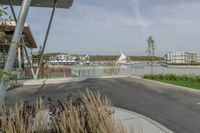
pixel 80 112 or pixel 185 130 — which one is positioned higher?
pixel 80 112

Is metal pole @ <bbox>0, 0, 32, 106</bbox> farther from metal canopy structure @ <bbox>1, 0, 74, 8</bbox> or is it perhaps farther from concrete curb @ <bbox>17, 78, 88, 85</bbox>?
metal canopy structure @ <bbox>1, 0, 74, 8</bbox>

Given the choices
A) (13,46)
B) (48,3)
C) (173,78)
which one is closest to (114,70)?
(173,78)

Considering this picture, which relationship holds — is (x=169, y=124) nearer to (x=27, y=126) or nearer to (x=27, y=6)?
(x=27, y=126)

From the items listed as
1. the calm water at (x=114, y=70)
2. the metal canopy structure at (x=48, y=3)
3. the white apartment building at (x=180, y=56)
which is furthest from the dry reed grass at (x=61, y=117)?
the white apartment building at (x=180, y=56)

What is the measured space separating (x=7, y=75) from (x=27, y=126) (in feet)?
5.47

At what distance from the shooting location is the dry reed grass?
426 cm

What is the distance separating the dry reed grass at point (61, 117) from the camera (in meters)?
4.26

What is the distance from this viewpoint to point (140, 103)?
10.6 meters

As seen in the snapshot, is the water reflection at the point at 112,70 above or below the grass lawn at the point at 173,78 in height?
above

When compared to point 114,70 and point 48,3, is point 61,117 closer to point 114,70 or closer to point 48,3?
point 48,3

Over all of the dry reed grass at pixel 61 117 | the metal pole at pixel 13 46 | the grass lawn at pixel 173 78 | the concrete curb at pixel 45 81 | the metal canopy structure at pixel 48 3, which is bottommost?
the grass lawn at pixel 173 78

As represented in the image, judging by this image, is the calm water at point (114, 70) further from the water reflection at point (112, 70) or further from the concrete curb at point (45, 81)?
the concrete curb at point (45, 81)

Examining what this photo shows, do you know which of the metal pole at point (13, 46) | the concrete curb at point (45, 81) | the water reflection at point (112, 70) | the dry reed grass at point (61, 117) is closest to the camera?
the metal pole at point (13, 46)

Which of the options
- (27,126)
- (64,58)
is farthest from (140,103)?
(64,58)
